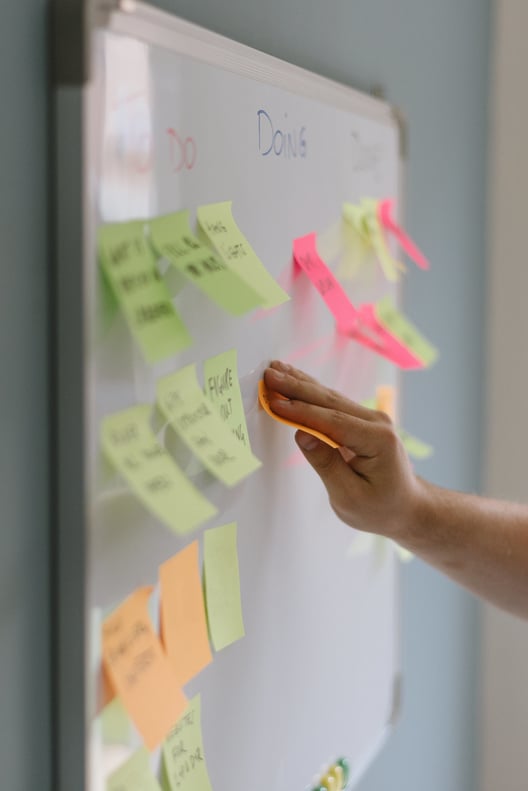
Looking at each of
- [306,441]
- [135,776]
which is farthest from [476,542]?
[135,776]

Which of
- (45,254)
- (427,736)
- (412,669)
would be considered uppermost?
(45,254)

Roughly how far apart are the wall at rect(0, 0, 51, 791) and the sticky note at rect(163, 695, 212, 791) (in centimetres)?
13

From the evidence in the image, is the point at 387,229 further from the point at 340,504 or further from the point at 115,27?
→ the point at 115,27

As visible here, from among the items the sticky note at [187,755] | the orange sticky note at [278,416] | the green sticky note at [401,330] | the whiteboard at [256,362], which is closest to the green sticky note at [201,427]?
the whiteboard at [256,362]

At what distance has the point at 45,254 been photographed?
2.39ft

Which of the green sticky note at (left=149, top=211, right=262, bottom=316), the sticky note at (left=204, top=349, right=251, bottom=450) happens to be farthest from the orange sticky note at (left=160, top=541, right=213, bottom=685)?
the green sticky note at (left=149, top=211, right=262, bottom=316)

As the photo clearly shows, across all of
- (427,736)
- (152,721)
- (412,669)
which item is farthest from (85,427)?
(427,736)

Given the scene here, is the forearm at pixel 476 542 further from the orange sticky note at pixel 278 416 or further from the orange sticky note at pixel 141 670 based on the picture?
the orange sticky note at pixel 141 670

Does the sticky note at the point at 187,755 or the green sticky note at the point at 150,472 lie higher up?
the green sticky note at the point at 150,472

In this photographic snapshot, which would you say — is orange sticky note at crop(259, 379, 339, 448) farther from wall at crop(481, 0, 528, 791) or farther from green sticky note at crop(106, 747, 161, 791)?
wall at crop(481, 0, 528, 791)

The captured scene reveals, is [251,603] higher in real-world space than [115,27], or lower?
lower

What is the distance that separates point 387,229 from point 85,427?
736mm

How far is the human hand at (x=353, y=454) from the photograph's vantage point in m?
0.95

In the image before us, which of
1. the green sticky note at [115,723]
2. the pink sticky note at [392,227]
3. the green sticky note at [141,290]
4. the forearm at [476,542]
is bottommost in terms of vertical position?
the green sticky note at [115,723]
